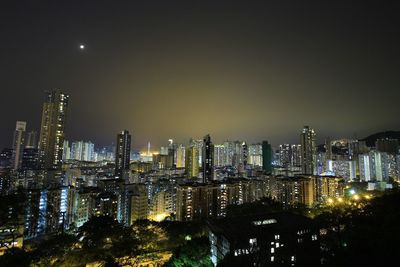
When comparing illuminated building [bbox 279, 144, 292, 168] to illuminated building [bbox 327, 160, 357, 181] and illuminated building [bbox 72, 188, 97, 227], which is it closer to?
illuminated building [bbox 327, 160, 357, 181]

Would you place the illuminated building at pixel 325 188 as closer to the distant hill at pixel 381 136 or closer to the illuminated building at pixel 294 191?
the illuminated building at pixel 294 191

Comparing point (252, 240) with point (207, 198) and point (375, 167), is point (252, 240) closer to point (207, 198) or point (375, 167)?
point (207, 198)

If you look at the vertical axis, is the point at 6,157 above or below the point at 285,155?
below

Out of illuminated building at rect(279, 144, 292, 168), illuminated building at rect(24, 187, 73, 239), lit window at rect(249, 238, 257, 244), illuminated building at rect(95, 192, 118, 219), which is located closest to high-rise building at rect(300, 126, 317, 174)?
illuminated building at rect(279, 144, 292, 168)

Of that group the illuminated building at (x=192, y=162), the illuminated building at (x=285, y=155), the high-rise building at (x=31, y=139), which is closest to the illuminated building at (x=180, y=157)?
the illuminated building at (x=192, y=162)

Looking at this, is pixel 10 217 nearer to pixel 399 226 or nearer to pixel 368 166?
pixel 399 226

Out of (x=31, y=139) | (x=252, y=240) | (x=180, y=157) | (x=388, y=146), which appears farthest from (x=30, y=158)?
(x=388, y=146)

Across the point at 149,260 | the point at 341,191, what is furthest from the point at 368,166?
the point at 149,260
